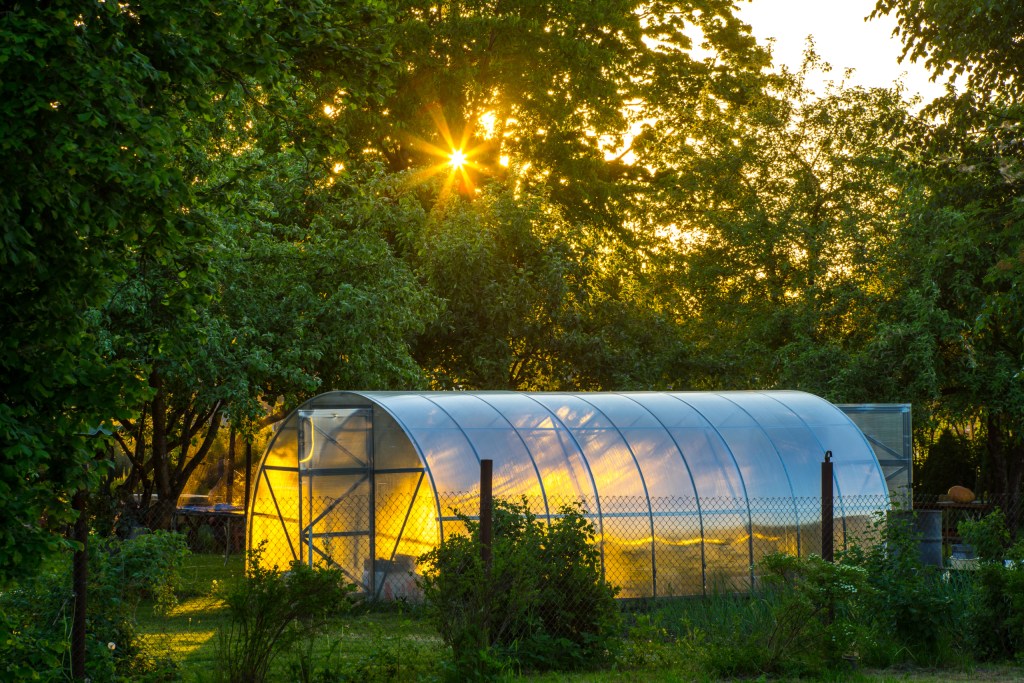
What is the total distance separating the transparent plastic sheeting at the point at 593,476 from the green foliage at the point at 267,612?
5.94 metres

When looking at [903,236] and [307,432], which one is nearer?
[307,432]

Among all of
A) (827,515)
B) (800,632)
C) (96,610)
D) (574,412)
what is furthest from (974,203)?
(96,610)

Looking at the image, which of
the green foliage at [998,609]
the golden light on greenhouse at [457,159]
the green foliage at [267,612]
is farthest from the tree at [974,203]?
the golden light on greenhouse at [457,159]

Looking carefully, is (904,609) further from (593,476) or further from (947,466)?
(947,466)

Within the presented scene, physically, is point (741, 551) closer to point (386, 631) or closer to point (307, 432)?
point (386, 631)

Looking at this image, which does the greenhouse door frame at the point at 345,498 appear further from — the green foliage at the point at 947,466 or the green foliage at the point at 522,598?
the green foliage at the point at 947,466

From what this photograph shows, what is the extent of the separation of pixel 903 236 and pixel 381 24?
1711 centimetres

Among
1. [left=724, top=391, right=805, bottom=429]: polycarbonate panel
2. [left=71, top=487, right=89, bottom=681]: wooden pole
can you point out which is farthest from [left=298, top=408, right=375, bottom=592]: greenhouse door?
[left=71, top=487, right=89, bottom=681]: wooden pole

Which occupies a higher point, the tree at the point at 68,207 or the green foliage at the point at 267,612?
the tree at the point at 68,207

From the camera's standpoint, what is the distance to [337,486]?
16.6 metres

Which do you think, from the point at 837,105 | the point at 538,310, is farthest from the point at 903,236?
the point at 538,310

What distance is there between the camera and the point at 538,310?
953 inches

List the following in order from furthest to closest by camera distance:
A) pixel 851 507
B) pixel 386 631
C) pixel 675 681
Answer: pixel 851 507 < pixel 386 631 < pixel 675 681

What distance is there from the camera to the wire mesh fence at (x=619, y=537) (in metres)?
14.6
